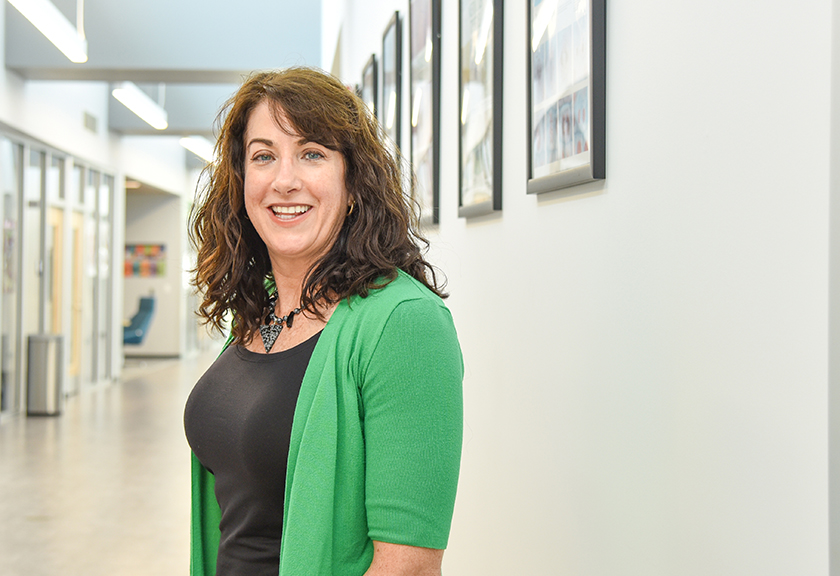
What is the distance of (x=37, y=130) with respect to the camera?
877 cm

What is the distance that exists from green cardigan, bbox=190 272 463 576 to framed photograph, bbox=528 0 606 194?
47 cm

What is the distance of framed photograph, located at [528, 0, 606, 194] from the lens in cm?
140

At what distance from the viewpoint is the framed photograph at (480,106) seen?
2088 millimetres

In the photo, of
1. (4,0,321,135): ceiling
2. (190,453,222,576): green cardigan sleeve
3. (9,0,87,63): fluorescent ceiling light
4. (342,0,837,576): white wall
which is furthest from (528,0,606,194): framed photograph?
(4,0,321,135): ceiling

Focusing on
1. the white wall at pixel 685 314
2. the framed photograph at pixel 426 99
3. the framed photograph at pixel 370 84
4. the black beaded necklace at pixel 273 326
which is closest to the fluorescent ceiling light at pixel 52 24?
the framed photograph at pixel 370 84

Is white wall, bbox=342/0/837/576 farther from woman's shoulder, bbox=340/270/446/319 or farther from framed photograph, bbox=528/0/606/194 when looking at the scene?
woman's shoulder, bbox=340/270/446/319

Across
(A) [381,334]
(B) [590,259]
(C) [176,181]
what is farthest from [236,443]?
(C) [176,181]

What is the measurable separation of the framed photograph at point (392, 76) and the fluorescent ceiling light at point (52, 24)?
3019 mm

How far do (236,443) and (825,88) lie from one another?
97 cm

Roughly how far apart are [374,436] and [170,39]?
7.99 metres

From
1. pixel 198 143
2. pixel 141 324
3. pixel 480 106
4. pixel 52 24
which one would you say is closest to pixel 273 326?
pixel 480 106

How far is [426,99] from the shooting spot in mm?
3148

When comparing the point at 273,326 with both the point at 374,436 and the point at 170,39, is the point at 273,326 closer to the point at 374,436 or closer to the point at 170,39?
the point at 374,436

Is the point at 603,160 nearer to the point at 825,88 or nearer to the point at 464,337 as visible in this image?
the point at 825,88
